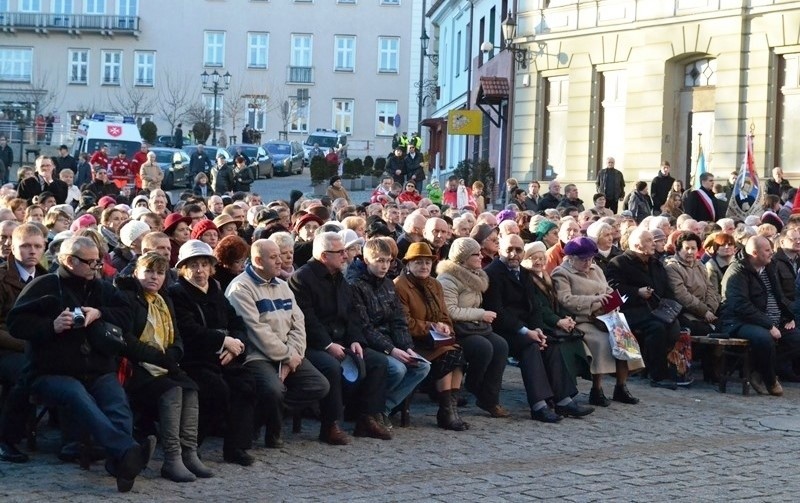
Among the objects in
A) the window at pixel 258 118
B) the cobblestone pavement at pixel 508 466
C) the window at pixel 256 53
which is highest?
the window at pixel 256 53

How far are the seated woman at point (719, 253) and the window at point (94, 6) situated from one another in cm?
7286

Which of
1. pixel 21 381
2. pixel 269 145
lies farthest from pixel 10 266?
pixel 269 145

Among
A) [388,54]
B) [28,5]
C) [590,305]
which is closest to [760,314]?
[590,305]

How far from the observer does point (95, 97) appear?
278ft

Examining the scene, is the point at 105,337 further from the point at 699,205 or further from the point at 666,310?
the point at 699,205

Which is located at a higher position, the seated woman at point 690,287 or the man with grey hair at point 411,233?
the man with grey hair at point 411,233

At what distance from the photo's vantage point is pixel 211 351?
10.5 meters

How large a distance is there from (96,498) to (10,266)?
2197 mm

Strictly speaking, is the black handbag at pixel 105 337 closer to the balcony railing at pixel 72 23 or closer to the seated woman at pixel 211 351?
the seated woman at pixel 211 351

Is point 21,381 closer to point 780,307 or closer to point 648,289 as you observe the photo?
point 648,289

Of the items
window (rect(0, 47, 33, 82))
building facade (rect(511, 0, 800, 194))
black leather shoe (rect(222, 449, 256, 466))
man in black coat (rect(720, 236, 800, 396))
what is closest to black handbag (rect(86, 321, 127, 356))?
black leather shoe (rect(222, 449, 256, 466))

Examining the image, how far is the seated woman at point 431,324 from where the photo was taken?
12305 mm

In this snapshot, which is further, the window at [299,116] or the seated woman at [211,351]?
the window at [299,116]

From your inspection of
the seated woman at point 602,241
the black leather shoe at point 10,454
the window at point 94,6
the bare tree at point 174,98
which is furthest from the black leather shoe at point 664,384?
the window at point 94,6
